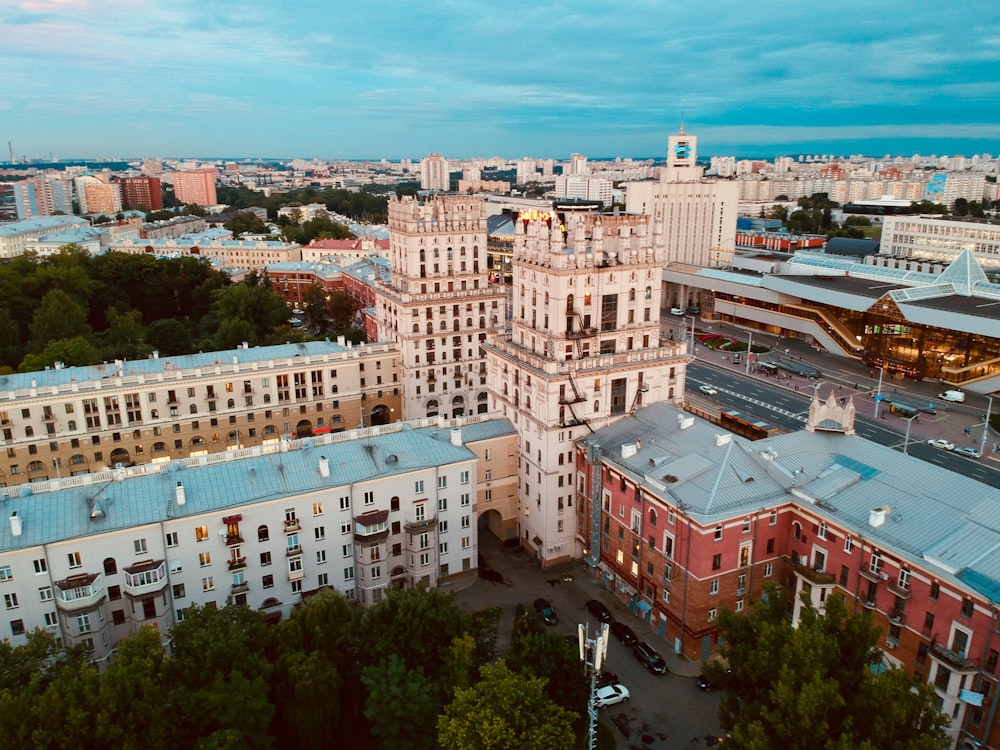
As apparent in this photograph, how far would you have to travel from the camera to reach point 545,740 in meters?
36.8

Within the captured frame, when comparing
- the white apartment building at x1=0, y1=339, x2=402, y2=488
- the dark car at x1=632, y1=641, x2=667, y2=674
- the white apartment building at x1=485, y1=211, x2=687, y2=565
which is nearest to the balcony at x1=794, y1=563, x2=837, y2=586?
the dark car at x1=632, y1=641, x2=667, y2=674

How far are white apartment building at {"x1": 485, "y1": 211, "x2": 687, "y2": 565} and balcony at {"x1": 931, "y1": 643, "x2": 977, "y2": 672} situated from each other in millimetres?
30702

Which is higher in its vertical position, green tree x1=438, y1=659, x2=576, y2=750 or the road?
green tree x1=438, y1=659, x2=576, y2=750

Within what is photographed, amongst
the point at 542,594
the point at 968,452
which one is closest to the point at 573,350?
the point at 542,594

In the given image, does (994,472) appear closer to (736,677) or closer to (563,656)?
(736,677)

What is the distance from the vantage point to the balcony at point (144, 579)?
1964 inches

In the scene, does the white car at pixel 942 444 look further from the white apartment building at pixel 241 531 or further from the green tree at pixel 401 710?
the green tree at pixel 401 710

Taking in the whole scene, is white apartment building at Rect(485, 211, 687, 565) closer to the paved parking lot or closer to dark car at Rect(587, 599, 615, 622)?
the paved parking lot

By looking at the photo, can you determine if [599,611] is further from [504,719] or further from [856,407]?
[856,407]

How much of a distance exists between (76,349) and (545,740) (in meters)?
94.8

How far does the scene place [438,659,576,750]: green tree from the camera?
3653 cm

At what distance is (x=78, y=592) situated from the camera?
48312mm

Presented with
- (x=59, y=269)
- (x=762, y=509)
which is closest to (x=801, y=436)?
(x=762, y=509)

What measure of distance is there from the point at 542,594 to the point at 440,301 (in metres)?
44.7
